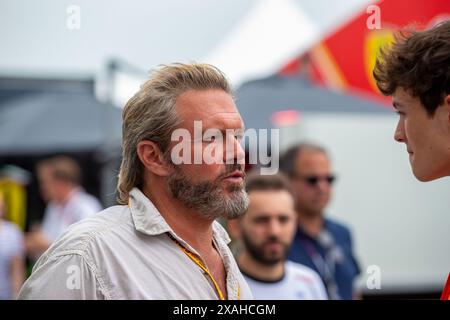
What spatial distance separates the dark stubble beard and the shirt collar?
0.32ft

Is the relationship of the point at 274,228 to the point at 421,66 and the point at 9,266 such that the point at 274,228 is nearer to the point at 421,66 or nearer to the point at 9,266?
the point at 421,66

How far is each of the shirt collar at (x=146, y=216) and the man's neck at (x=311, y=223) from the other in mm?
2202

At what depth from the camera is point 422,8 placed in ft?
26.6

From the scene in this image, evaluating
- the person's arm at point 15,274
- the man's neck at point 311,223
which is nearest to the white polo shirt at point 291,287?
the man's neck at point 311,223

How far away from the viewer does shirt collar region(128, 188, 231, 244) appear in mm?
2043

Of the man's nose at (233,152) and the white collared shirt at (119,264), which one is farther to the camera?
Answer: the man's nose at (233,152)

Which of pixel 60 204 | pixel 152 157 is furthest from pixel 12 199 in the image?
pixel 152 157

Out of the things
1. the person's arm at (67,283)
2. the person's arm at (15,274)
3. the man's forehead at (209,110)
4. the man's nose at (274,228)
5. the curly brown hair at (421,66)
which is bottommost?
the person's arm at (15,274)

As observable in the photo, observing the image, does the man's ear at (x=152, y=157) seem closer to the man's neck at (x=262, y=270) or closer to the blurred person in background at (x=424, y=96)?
the blurred person in background at (x=424, y=96)

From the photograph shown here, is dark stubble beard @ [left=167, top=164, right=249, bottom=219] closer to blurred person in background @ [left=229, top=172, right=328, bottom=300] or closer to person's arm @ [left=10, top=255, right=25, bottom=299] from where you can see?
blurred person in background @ [left=229, top=172, right=328, bottom=300]

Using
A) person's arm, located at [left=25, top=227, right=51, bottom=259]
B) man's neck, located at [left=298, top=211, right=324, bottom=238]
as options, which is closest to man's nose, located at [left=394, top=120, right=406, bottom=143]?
man's neck, located at [left=298, top=211, right=324, bottom=238]

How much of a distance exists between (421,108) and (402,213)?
570 cm

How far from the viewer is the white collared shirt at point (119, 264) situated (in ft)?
6.26

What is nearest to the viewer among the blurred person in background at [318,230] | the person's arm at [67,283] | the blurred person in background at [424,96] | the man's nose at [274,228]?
the person's arm at [67,283]
